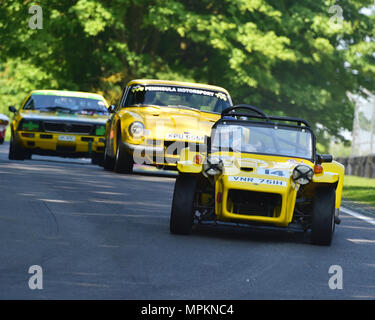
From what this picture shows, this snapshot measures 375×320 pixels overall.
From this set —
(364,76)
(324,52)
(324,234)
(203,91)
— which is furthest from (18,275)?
(364,76)

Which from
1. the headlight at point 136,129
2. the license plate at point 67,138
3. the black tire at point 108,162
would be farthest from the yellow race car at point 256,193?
the license plate at point 67,138

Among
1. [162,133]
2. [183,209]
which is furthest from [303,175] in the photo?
[162,133]

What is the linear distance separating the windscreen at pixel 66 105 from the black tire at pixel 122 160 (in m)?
2.77

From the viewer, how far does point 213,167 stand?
10.6 metres

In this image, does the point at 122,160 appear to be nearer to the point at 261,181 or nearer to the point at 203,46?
the point at 261,181

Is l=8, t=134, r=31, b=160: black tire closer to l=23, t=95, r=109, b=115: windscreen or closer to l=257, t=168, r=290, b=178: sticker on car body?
l=23, t=95, r=109, b=115: windscreen

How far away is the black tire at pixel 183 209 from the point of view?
34.6 feet

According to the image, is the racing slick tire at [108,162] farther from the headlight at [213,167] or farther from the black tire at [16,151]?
the headlight at [213,167]

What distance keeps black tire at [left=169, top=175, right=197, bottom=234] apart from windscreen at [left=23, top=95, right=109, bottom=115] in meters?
11.0

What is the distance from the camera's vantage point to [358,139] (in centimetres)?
3878

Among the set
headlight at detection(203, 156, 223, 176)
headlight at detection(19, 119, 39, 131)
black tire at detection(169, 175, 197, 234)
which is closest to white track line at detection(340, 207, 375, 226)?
headlight at detection(203, 156, 223, 176)

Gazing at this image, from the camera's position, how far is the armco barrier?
115ft

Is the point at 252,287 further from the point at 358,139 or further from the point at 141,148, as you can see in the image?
the point at 358,139
